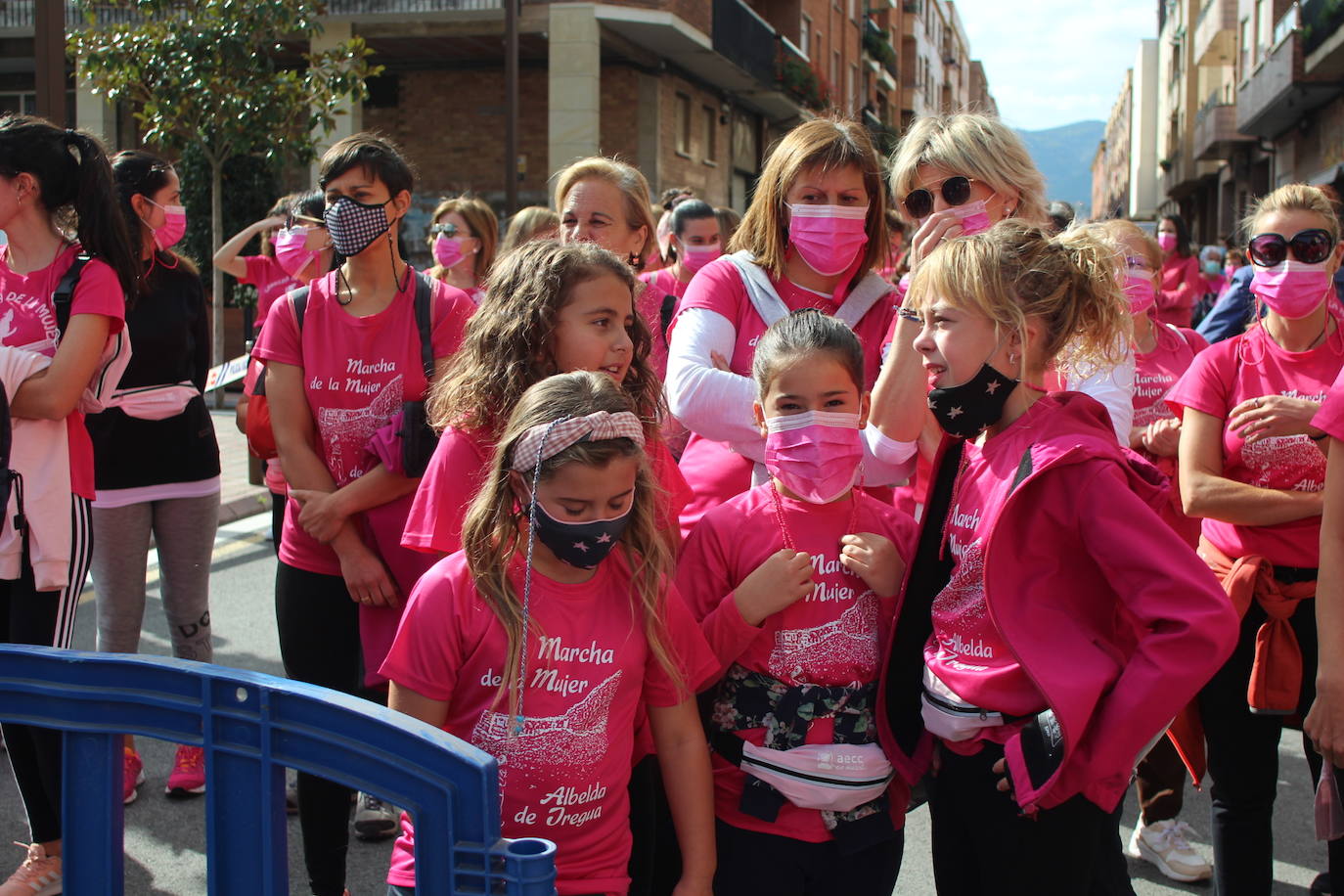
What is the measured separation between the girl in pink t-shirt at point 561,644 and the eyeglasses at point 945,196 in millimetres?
965

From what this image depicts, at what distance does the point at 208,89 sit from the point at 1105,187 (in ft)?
390

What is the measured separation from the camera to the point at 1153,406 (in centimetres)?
445

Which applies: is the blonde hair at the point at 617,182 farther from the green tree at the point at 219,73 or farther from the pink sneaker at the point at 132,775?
the green tree at the point at 219,73

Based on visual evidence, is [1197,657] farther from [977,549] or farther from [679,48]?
[679,48]

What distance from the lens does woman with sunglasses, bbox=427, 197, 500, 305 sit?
6.43 m

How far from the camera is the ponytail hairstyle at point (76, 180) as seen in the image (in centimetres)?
345

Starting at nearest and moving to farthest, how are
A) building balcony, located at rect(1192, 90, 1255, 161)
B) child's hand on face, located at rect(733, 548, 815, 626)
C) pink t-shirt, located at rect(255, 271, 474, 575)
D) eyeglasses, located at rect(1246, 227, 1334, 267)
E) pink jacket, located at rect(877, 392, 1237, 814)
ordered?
pink jacket, located at rect(877, 392, 1237, 814)
child's hand on face, located at rect(733, 548, 815, 626)
pink t-shirt, located at rect(255, 271, 474, 575)
eyeglasses, located at rect(1246, 227, 1334, 267)
building balcony, located at rect(1192, 90, 1255, 161)

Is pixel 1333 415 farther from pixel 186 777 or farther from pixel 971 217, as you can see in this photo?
pixel 186 777

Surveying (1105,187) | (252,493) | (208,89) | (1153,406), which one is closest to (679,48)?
(208,89)

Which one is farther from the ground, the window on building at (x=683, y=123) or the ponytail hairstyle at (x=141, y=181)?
the window on building at (x=683, y=123)

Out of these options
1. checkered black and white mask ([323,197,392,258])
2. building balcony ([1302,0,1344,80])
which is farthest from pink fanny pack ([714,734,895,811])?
building balcony ([1302,0,1344,80])

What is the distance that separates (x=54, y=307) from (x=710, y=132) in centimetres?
2495

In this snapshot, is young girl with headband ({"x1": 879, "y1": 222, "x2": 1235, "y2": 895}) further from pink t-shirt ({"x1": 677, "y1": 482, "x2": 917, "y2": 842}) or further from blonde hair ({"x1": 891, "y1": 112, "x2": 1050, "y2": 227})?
blonde hair ({"x1": 891, "y1": 112, "x2": 1050, "y2": 227})

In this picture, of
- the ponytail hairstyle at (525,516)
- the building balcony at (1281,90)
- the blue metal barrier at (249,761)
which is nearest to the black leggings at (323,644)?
the ponytail hairstyle at (525,516)
